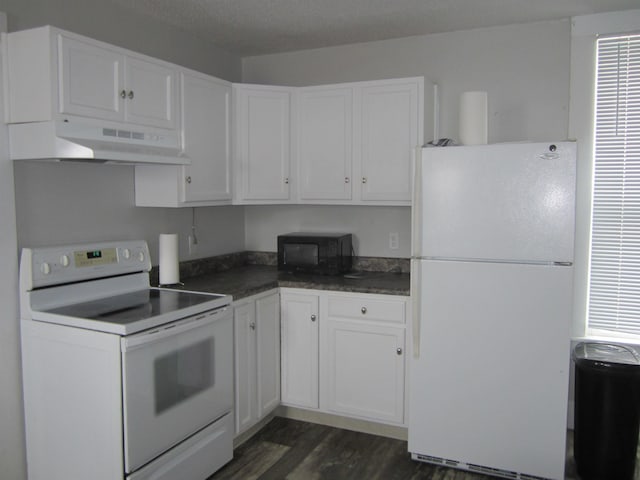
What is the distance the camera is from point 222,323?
2623 millimetres

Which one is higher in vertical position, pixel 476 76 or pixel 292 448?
pixel 476 76

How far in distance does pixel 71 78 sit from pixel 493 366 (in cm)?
234

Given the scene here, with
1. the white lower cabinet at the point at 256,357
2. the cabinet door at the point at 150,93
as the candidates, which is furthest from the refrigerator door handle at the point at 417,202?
the cabinet door at the point at 150,93

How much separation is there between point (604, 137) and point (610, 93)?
0.83 feet

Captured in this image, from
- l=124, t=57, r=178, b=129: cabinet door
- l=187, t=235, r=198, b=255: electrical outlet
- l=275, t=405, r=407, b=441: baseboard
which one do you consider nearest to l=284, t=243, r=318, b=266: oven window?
l=187, t=235, r=198, b=255: electrical outlet

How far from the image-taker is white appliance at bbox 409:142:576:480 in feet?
8.12

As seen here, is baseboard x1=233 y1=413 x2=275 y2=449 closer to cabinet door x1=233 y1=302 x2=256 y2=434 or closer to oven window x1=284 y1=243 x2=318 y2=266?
cabinet door x1=233 y1=302 x2=256 y2=434

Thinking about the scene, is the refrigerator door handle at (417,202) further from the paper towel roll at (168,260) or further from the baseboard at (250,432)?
the baseboard at (250,432)

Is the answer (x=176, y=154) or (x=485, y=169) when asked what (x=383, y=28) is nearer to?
(x=485, y=169)

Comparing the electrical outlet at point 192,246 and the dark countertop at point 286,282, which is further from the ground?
the electrical outlet at point 192,246

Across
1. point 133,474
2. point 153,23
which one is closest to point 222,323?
point 133,474

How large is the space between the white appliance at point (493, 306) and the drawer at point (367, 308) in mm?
247

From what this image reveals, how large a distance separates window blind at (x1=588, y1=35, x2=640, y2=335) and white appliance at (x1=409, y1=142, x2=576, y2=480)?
0.82m

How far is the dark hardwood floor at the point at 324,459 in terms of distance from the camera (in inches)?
105
